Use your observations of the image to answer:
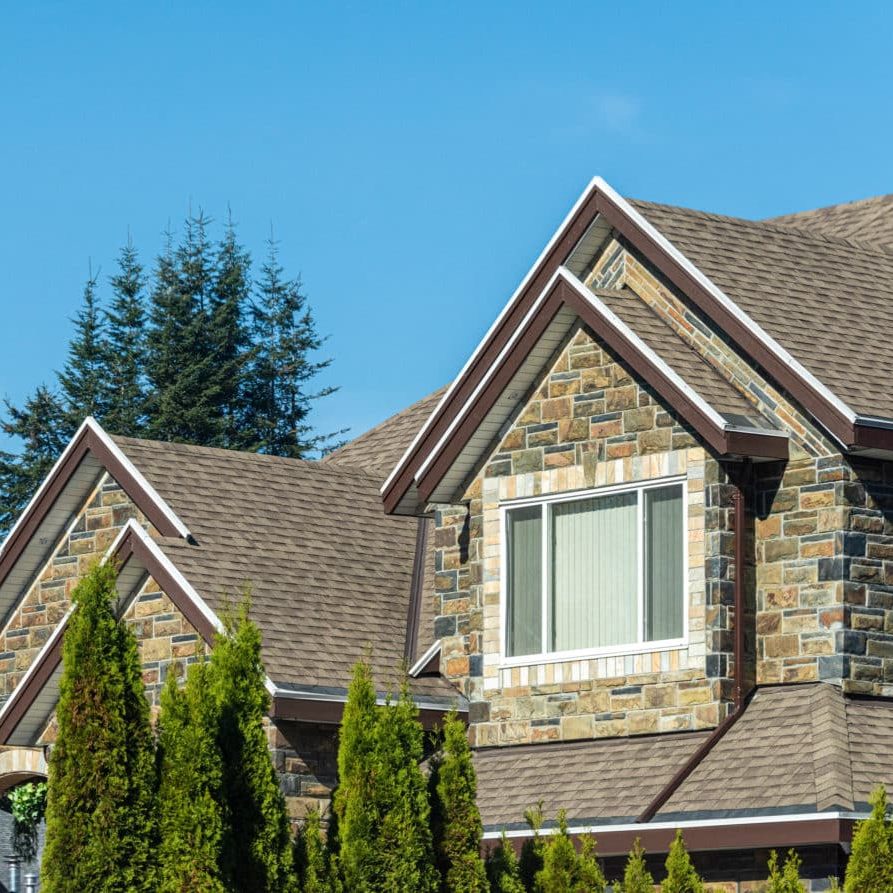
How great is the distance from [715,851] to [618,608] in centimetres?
278

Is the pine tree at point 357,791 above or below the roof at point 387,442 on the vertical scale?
below

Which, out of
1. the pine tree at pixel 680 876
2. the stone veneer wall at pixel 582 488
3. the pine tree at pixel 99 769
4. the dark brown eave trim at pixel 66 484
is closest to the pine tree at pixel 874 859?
the pine tree at pixel 680 876

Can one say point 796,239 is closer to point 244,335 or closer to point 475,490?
point 475,490

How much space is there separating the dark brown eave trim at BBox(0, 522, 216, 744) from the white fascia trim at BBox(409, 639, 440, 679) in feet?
6.85

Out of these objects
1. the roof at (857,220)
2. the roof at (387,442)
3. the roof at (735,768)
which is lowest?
the roof at (735,768)

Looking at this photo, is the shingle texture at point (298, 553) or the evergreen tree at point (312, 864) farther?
the shingle texture at point (298, 553)

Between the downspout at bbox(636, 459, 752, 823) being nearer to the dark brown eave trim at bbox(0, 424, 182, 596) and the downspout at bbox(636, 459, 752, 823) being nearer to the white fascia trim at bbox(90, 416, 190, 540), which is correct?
the white fascia trim at bbox(90, 416, 190, 540)

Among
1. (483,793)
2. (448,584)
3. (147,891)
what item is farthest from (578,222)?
(147,891)

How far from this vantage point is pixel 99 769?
44.4 feet

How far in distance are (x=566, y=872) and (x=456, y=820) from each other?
2.82 feet

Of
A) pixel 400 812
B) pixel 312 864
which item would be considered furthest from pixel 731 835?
pixel 312 864

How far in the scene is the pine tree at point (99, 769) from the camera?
13.5 meters

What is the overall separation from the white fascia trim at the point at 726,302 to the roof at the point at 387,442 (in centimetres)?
618

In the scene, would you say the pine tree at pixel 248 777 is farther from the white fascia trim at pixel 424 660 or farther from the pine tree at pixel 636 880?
the white fascia trim at pixel 424 660
